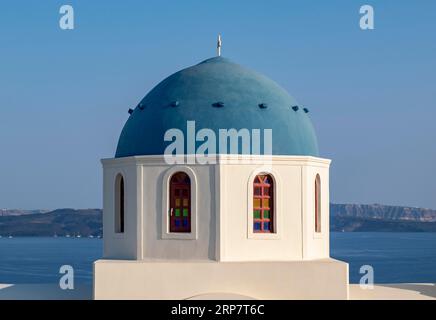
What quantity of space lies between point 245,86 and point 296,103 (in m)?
1.37

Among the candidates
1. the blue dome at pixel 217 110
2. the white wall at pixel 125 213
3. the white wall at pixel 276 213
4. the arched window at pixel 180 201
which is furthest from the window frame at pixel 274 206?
the white wall at pixel 125 213

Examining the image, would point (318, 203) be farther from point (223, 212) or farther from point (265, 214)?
point (223, 212)

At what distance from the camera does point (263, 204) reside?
17766 mm

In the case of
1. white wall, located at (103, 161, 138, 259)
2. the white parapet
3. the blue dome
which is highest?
the blue dome

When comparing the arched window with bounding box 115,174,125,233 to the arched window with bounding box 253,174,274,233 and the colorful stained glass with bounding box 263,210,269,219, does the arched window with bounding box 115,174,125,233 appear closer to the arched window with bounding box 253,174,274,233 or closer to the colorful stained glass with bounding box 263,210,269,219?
the arched window with bounding box 253,174,274,233

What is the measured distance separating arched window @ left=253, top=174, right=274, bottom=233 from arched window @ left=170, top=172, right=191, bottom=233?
4.78 ft

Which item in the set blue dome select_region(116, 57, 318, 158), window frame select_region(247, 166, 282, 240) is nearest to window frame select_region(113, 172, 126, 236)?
blue dome select_region(116, 57, 318, 158)

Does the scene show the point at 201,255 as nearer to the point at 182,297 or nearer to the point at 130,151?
the point at 182,297

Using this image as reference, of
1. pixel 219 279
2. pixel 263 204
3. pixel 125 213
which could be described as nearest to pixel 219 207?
pixel 263 204

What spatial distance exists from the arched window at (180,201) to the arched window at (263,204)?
1457 mm

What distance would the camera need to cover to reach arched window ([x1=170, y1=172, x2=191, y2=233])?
58.0 feet
